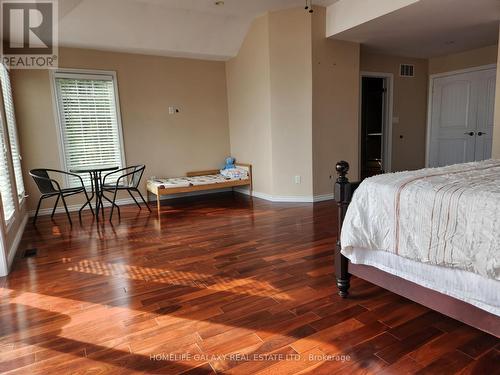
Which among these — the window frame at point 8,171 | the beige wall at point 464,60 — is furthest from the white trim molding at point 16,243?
the beige wall at point 464,60

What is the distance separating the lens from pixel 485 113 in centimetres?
580

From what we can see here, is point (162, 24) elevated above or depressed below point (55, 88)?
above

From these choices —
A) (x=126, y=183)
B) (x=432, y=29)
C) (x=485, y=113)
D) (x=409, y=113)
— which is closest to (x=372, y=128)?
(x=409, y=113)

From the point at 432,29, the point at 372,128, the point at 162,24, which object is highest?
the point at 162,24

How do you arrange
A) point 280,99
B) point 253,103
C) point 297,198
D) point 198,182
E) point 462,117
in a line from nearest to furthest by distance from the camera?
point 280,99
point 297,198
point 198,182
point 253,103
point 462,117

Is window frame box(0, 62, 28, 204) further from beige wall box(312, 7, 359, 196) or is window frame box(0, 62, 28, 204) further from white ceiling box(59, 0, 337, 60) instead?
beige wall box(312, 7, 359, 196)

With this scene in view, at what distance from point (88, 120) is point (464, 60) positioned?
21.6 feet

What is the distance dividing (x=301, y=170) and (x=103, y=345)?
3.82 meters

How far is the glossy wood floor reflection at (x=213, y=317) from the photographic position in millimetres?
1591

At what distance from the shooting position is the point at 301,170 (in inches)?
199

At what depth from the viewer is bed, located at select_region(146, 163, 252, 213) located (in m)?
4.97

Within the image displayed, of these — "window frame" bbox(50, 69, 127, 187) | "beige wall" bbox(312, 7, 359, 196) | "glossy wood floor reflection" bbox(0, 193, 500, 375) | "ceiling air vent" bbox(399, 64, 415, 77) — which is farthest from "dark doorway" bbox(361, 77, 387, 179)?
"window frame" bbox(50, 69, 127, 187)

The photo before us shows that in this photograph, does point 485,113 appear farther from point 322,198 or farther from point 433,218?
point 433,218

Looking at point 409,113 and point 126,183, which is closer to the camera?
point 126,183
